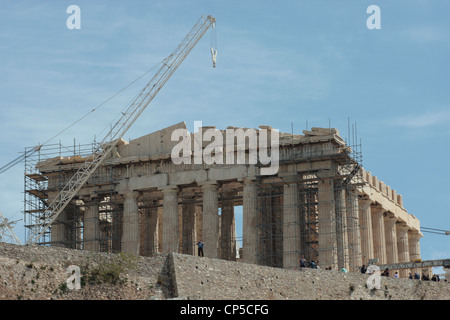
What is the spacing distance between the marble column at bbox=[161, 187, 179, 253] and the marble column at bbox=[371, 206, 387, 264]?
18.8m

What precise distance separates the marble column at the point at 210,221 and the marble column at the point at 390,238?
20212mm

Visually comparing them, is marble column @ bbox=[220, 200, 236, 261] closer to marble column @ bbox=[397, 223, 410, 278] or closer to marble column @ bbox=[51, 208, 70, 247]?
marble column @ bbox=[51, 208, 70, 247]

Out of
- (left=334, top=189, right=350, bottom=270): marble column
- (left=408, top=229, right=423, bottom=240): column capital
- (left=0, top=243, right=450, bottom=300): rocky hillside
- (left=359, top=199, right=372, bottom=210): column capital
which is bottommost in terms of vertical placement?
(left=0, top=243, right=450, bottom=300): rocky hillside

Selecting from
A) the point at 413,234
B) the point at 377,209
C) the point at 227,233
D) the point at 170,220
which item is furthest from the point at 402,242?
the point at 170,220

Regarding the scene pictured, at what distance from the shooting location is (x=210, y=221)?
102 metres

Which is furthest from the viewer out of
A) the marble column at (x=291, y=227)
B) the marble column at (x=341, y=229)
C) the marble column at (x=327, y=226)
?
the marble column at (x=291, y=227)

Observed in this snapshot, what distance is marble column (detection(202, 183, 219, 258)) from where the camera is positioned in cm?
10138

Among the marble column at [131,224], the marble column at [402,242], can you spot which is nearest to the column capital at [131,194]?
the marble column at [131,224]

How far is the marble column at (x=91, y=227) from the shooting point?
107m

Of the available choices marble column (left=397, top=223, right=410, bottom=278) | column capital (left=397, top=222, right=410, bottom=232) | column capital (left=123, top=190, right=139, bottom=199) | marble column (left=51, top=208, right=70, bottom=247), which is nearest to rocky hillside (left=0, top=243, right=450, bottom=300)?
column capital (left=123, top=190, right=139, bottom=199)

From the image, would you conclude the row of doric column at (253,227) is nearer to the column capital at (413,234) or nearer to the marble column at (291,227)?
the marble column at (291,227)

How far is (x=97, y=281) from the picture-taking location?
237ft

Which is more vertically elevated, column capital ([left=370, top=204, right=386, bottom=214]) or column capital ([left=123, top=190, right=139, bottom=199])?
column capital ([left=123, top=190, right=139, bottom=199])

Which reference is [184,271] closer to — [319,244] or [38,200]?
[319,244]
